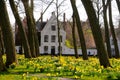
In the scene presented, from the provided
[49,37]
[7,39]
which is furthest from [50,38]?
[7,39]

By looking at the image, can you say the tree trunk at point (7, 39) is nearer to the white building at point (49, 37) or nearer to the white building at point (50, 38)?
the white building at point (49, 37)

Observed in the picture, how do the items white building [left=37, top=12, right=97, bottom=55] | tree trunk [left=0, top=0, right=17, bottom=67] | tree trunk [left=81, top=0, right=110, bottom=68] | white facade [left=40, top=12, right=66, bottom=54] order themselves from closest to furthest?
tree trunk [left=0, top=0, right=17, bottom=67] < tree trunk [left=81, top=0, right=110, bottom=68] < white building [left=37, top=12, right=97, bottom=55] < white facade [left=40, top=12, right=66, bottom=54]

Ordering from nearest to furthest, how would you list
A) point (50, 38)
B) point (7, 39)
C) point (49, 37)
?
point (7, 39) → point (49, 37) → point (50, 38)

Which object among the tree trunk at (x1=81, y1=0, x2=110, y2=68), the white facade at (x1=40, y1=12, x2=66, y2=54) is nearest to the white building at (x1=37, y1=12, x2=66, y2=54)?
the white facade at (x1=40, y1=12, x2=66, y2=54)

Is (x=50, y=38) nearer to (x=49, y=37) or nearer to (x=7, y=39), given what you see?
(x=49, y=37)

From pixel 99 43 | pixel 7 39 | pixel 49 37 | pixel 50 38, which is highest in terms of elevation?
pixel 7 39

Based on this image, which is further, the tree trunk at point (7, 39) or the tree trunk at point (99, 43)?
the tree trunk at point (99, 43)

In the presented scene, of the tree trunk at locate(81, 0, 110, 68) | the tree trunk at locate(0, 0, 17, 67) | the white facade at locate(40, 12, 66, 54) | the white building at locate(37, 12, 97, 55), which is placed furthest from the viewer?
the white facade at locate(40, 12, 66, 54)

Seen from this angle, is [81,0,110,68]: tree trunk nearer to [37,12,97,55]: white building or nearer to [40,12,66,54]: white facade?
[37,12,97,55]: white building

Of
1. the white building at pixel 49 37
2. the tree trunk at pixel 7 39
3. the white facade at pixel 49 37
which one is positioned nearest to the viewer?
the tree trunk at pixel 7 39

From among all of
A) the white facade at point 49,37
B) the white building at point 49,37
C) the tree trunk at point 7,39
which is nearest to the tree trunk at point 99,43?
the tree trunk at point 7,39

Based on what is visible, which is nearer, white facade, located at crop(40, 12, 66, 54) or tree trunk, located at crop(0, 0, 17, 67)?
tree trunk, located at crop(0, 0, 17, 67)

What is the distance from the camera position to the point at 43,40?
300 feet

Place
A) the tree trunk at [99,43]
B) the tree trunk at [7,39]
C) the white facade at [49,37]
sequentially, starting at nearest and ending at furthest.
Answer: the tree trunk at [7,39], the tree trunk at [99,43], the white facade at [49,37]
